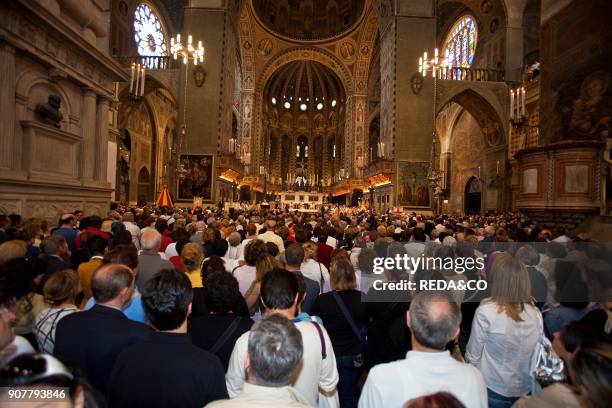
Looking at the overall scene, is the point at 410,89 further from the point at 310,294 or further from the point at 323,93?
the point at 323,93

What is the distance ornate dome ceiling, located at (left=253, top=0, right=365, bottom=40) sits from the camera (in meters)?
38.0

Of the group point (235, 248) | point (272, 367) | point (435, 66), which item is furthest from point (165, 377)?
point (435, 66)

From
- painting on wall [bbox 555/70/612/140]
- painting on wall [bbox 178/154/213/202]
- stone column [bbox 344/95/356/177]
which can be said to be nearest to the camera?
painting on wall [bbox 555/70/612/140]

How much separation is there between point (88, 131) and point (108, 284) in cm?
987

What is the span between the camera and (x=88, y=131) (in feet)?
35.5

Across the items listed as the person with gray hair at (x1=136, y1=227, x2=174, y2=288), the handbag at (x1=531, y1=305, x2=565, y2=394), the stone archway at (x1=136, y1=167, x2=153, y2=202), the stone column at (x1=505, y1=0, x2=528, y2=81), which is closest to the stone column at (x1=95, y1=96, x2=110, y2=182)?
the person with gray hair at (x1=136, y1=227, x2=174, y2=288)

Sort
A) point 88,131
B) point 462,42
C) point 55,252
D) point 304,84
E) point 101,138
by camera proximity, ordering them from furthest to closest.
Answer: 1. point 304,84
2. point 462,42
3. point 101,138
4. point 88,131
5. point 55,252

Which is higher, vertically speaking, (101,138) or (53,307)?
(101,138)

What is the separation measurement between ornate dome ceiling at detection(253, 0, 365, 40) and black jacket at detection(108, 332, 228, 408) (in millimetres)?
39527

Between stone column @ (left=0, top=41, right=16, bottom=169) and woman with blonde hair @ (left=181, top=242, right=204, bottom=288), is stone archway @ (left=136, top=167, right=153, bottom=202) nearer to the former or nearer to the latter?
stone column @ (left=0, top=41, right=16, bottom=169)

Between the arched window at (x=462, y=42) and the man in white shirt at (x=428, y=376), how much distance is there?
30.7m

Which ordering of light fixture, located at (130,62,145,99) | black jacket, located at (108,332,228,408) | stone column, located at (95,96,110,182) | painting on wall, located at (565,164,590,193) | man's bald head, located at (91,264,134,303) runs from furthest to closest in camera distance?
light fixture, located at (130,62,145,99) < painting on wall, located at (565,164,590,193) < stone column, located at (95,96,110,182) < man's bald head, located at (91,264,134,303) < black jacket, located at (108,332,228,408)

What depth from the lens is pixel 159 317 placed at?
83.1 inches

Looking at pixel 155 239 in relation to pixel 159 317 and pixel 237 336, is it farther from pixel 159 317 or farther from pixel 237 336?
pixel 159 317
